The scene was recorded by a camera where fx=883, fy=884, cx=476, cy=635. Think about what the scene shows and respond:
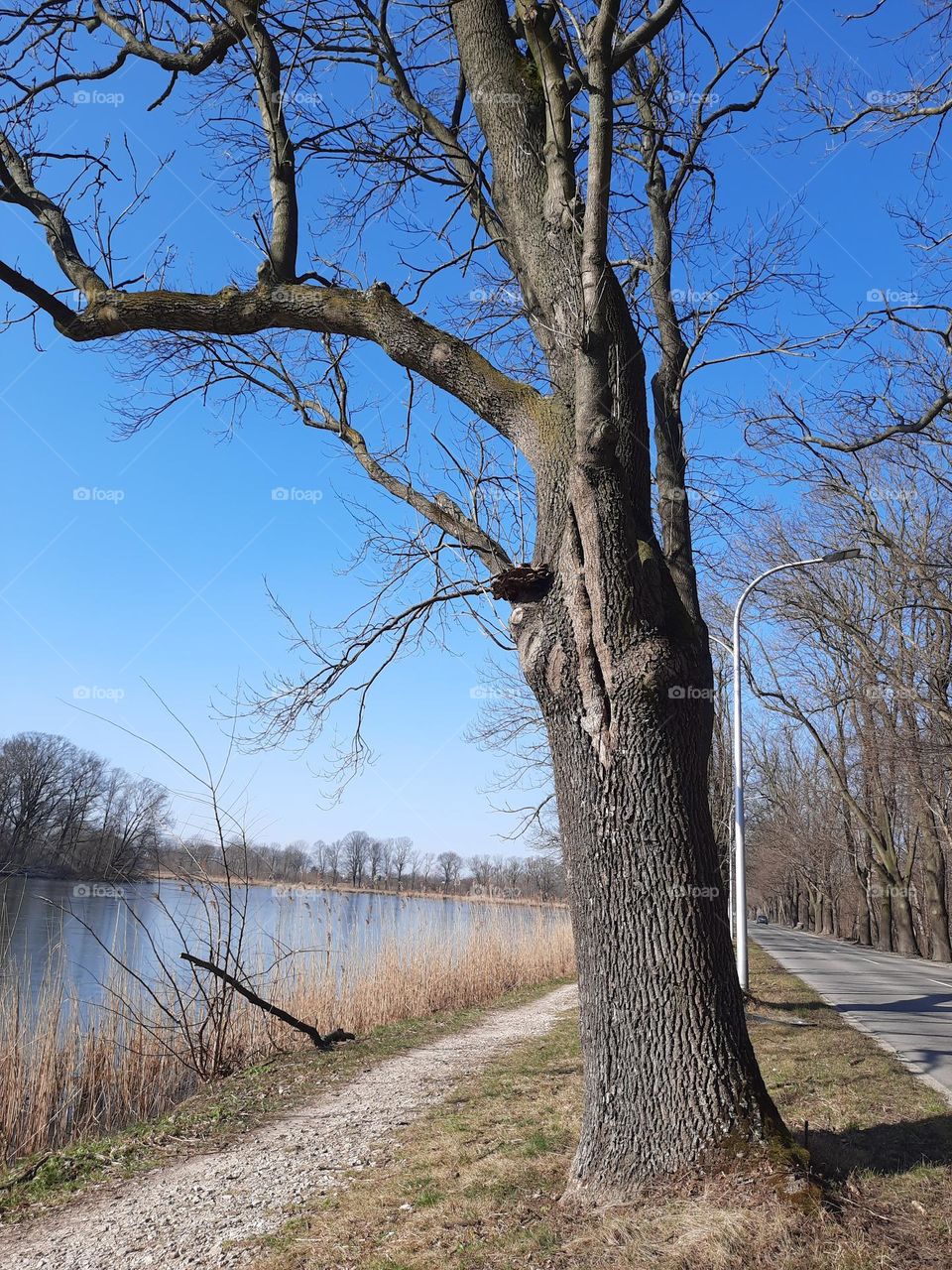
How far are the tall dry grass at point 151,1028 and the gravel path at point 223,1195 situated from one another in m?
1.86

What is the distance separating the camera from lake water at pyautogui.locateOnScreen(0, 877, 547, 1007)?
809 centimetres

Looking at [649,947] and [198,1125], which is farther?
[198,1125]

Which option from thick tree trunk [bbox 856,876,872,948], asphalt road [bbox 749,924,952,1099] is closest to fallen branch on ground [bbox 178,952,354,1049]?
asphalt road [bbox 749,924,952,1099]

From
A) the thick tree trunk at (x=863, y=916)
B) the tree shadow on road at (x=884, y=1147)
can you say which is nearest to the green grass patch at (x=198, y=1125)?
the tree shadow on road at (x=884, y=1147)

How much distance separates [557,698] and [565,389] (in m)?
1.65

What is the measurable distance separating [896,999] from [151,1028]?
10313 millimetres

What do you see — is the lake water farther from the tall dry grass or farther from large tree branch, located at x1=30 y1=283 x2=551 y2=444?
large tree branch, located at x1=30 y1=283 x2=551 y2=444

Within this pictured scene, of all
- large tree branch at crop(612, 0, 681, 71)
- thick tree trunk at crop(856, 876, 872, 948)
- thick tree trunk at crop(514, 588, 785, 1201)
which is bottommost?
thick tree trunk at crop(856, 876, 872, 948)

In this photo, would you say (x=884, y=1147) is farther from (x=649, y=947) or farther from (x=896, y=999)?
(x=896, y=999)

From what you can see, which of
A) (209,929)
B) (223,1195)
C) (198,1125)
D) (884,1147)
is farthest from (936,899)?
(223,1195)

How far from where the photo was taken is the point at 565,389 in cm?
461

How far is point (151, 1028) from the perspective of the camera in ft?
26.1

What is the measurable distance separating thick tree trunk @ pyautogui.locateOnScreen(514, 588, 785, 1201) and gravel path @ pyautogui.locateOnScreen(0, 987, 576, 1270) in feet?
5.82

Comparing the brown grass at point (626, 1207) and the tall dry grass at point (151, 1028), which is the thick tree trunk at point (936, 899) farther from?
the brown grass at point (626, 1207)
